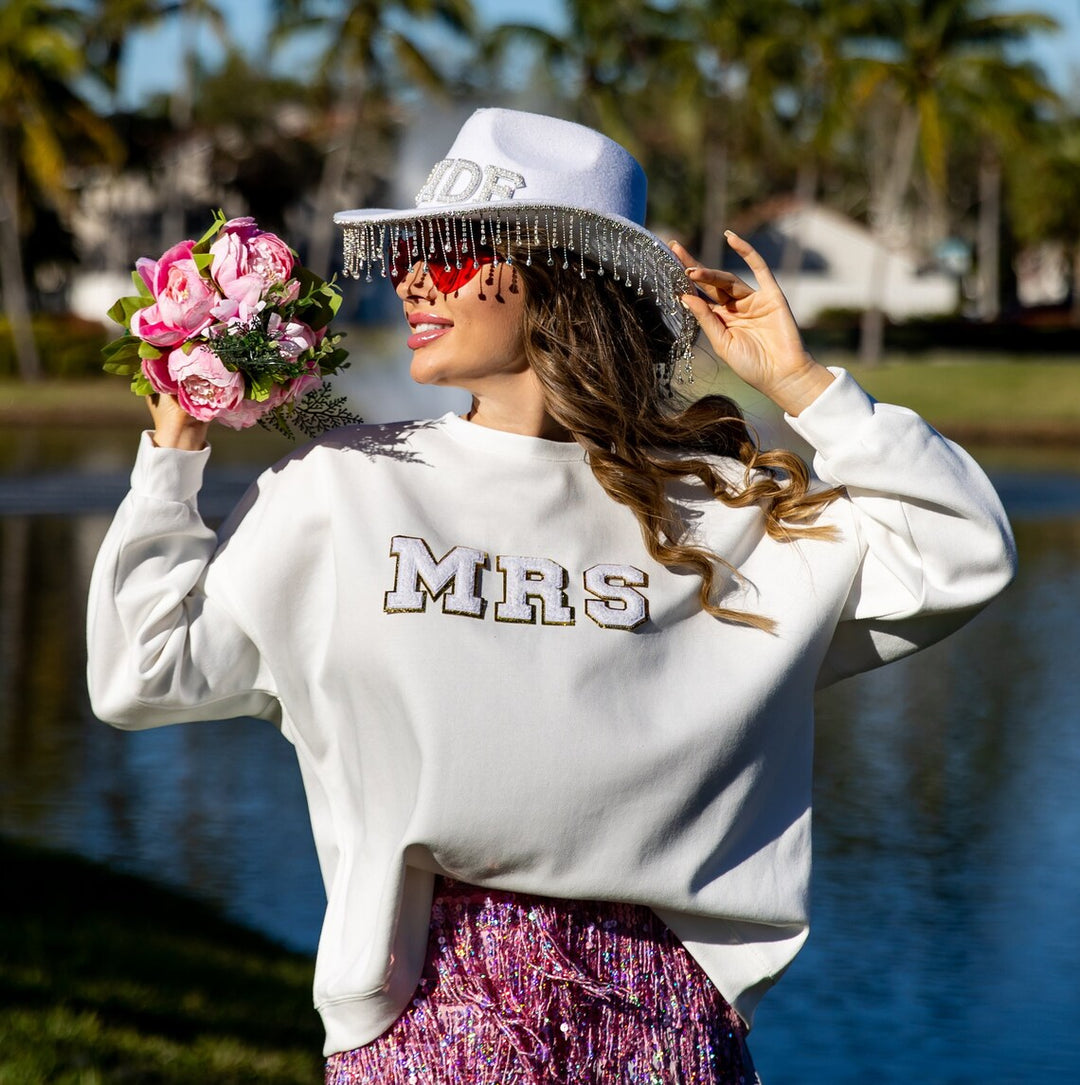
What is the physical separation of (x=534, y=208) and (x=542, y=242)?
0.05 m

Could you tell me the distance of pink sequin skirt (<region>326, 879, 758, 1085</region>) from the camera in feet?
7.06

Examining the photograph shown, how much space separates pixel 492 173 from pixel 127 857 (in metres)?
4.51

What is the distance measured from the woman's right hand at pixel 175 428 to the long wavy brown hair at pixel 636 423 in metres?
0.42

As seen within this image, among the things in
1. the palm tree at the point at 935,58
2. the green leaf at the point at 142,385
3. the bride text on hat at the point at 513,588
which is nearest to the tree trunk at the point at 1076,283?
the palm tree at the point at 935,58

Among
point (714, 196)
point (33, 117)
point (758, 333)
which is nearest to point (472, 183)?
point (758, 333)

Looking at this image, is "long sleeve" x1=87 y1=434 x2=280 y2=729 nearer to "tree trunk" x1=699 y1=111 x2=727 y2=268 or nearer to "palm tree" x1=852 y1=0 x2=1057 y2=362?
"palm tree" x1=852 y1=0 x2=1057 y2=362

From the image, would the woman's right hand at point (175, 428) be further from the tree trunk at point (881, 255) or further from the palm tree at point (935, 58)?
the palm tree at point (935, 58)

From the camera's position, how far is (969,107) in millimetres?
40438

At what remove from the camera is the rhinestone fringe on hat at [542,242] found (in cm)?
225

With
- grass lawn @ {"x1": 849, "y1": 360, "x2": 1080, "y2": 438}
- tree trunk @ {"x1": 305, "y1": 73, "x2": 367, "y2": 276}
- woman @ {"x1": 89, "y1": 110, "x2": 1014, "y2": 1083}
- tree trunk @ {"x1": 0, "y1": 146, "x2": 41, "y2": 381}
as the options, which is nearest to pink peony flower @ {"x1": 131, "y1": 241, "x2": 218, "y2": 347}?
woman @ {"x1": 89, "y1": 110, "x2": 1014, "y2": 1083}

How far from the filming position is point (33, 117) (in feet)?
118

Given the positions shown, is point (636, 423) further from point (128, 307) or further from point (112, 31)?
point (112, 31)

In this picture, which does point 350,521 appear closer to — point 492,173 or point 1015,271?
point 492,173

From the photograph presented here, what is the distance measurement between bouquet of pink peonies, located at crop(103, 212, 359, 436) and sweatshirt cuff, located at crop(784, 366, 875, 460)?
596mm
